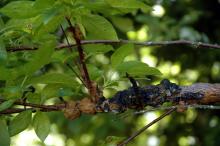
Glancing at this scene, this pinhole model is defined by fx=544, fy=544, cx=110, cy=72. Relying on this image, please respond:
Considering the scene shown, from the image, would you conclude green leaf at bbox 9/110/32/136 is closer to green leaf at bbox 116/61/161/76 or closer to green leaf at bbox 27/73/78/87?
green leaf at bbox 27/73/78/87

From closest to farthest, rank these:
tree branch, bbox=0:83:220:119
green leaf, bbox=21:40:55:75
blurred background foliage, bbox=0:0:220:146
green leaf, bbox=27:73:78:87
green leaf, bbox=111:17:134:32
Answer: green leaf, bbox=21:40:55:75
green leaf, bbox=27:73:78:87
tree branch, bbox=0:83:220:119
green leaf, bbox=111:17:134:32
blurred background foliage, bbox=0:0:220:146

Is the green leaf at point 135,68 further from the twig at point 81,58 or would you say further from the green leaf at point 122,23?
the green leaf at point 122,23

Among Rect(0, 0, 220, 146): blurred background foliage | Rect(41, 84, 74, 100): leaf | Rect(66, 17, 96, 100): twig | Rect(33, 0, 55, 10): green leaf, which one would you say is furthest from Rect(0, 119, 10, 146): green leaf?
Rect(0, 0, 220, 146): blurred background foliage

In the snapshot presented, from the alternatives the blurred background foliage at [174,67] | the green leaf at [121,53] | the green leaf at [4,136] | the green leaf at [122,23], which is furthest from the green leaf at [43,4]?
the blurred background foliage at [174,67]

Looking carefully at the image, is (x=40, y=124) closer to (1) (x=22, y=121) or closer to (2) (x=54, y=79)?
(1) (x=22, y=121)

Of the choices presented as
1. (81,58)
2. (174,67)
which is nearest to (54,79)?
(81,58)

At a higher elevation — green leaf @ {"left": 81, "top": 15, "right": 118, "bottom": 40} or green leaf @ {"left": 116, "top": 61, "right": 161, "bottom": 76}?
green leaf @ {"left": 81, "top": 15, "right": 118, "bottom": 40}

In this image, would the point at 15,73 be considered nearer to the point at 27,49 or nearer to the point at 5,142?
the point at 27,49
